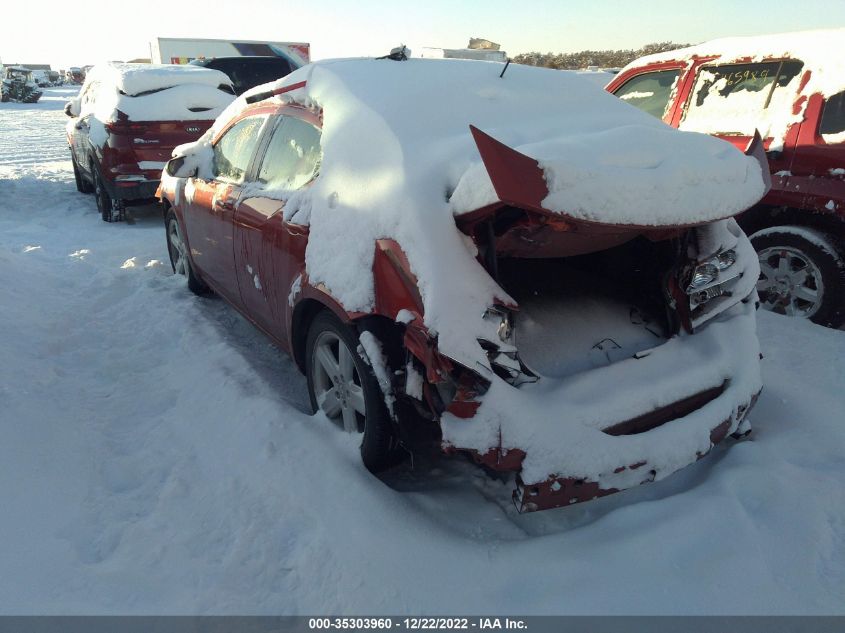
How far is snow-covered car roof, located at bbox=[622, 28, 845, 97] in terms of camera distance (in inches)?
152

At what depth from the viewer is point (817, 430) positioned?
2.73 meters

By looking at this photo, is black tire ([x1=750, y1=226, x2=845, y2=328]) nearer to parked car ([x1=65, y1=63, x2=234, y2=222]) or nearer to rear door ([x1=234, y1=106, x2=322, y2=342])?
rear door ([x1=234, y1=106, x2=322, y2=342])

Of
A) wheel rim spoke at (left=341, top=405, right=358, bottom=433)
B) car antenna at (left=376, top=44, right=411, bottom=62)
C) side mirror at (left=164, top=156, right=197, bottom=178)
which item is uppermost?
car antenna at (left=376, top=44, right=411, bottom=62)

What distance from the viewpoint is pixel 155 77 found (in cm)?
786

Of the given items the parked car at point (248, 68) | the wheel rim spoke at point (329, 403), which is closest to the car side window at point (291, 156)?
the wheel rim spoke at point (329, 403)

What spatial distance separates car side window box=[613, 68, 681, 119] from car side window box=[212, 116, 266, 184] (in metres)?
3.25

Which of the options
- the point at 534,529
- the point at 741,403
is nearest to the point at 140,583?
the point at 534,529

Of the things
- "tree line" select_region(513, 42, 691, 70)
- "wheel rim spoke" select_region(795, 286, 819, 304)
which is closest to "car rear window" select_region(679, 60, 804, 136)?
"wheel rim spoke" select_region(795, 286, 819, 304)

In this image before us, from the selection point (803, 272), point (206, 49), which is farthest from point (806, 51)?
point (206, 49)

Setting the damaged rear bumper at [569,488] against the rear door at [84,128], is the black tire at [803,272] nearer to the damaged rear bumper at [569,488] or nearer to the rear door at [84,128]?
the damaged rear bumper at [569,488]

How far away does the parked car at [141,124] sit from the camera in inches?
291

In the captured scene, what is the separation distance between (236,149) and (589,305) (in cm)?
250

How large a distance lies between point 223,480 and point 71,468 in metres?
0.70

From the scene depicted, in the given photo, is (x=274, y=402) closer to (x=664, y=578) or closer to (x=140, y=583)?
(x=140, y=583)
